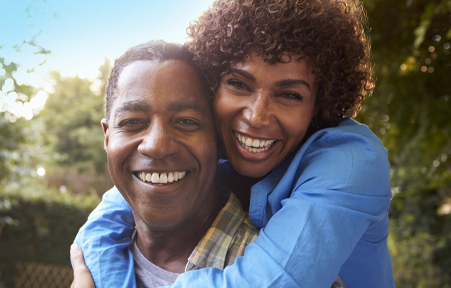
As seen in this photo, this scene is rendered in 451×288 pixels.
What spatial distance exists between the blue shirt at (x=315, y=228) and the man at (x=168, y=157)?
0.17 meters

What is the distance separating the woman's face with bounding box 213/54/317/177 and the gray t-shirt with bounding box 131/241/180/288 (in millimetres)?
575

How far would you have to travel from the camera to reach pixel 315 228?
135cm

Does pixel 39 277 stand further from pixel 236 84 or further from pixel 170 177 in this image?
pixel 236 84

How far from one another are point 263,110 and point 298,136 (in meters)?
0.23

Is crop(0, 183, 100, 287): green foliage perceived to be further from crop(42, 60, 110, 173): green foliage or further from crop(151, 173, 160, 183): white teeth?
crop(42, 60, 110, 173): green foliage

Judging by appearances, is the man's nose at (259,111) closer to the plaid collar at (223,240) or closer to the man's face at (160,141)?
the man's face at (160,141)

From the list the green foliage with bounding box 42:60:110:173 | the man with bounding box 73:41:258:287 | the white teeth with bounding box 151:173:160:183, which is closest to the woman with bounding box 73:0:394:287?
the man with bounding box 73:41:258:287

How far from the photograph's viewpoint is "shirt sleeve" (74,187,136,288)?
5.96ft

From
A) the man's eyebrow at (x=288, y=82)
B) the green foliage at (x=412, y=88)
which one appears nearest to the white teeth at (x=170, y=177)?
the man's eyebrow at (x=288, y=82)

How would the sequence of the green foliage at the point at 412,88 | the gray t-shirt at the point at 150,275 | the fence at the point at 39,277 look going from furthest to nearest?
the fence at the point at 39,277 < the green foliage at the point at 412,88 < the gray t-shirt at the point at 150,275

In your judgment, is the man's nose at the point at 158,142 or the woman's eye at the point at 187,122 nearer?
the man's nose at the point at 158,142

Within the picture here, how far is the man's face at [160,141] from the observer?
1.57m

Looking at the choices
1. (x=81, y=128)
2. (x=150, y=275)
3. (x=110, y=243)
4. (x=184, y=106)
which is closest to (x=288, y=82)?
(x=184, y=106)

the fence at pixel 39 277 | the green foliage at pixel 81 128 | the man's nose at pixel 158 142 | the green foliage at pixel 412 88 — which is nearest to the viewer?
the man's nose at pixel 158 142
